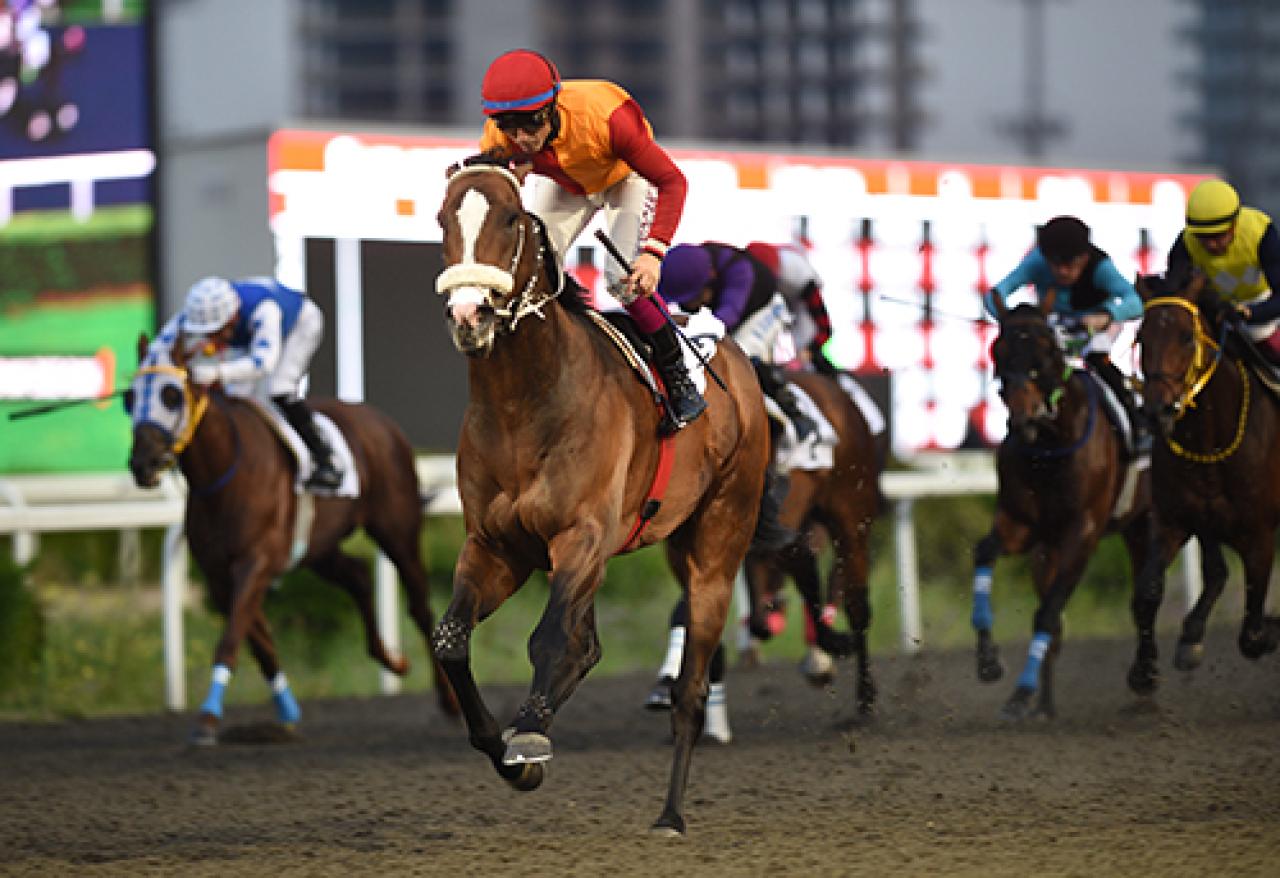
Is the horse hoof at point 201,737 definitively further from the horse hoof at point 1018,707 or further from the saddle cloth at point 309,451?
the horse hoof at point 1018,707

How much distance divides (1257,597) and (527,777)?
333 cm

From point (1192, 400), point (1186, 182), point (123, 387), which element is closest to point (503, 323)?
point (1192, 400)

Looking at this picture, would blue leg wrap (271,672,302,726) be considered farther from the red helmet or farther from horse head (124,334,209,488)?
the red helmet

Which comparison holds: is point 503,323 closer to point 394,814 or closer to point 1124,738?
point 394,814

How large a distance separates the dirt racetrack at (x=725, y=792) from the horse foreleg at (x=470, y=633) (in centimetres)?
24

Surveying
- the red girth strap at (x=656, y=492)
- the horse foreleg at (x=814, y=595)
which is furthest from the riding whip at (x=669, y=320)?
the horse foreleg at (x=814, y=595)

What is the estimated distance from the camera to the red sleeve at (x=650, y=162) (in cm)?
545

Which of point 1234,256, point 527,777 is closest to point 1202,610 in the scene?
point 1234,256

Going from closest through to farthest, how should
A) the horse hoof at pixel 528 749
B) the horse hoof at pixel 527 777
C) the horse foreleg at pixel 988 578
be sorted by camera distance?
1. the horse hoof at pixel 528 749
2. the horse hoof at pixel 527 777
3. the horse foreleg at pixel 988 578

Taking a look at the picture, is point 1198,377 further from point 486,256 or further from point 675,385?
point 486,256

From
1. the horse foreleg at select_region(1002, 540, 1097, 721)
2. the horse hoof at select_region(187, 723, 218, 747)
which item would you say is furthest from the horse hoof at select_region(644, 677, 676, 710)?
the horse hoof at select_region(187, 723, 218, 747)

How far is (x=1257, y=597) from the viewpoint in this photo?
745 cm

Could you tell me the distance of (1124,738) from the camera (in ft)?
24.5

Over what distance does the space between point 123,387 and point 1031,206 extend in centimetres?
587
